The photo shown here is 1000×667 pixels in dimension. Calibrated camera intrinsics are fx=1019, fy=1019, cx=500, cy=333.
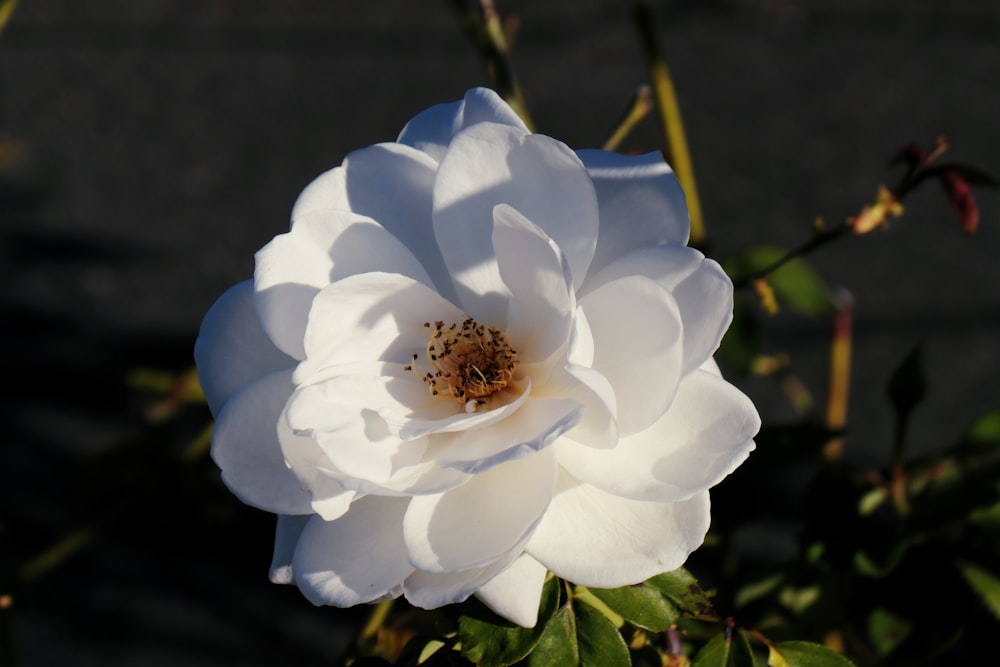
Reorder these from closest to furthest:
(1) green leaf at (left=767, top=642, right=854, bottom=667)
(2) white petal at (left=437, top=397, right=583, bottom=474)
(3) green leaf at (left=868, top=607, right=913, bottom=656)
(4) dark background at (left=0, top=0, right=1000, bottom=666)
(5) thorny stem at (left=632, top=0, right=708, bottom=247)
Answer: (2) white petal at (left=437, top=397, right=583, bottom=474)
(1) green leaf at (left=767, top=642, right=854, bottom=667)
(3) green leaf at (left=868, top=607, right=913, bottom=656)
(5) thorny stem at (left=632, top=0, right=708, bottom=247)
(4) dark background at (left=0, top=0, right=1000, bottom=666)

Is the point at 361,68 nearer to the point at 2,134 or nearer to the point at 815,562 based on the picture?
the point at 2,134

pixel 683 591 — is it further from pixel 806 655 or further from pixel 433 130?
pixel 433 130

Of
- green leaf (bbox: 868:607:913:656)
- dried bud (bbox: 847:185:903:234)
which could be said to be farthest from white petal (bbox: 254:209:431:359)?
green leaf (bbox: 868:607:913:656)

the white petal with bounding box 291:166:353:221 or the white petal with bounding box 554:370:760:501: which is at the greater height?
the white petal with bounding box 291:166:353:221

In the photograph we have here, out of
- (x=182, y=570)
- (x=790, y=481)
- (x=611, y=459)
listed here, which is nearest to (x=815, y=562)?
(x=611, y=459)

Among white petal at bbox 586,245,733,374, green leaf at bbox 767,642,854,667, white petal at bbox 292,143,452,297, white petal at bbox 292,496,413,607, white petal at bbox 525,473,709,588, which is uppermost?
white petal at bbox 292,143,452,297

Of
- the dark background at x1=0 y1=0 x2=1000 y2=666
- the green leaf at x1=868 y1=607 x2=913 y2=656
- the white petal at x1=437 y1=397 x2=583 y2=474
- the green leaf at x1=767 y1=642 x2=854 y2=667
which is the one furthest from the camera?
the dark background at x1=0 y1=0 x2=1000 y2=666

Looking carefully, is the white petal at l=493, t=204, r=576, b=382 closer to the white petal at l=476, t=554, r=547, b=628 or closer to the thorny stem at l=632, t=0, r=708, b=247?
the white petal at l=476, t=554, r=547, b=628

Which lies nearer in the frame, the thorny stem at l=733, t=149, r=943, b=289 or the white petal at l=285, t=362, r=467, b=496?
the white petal at l=285, t=362, r=467, b=496
